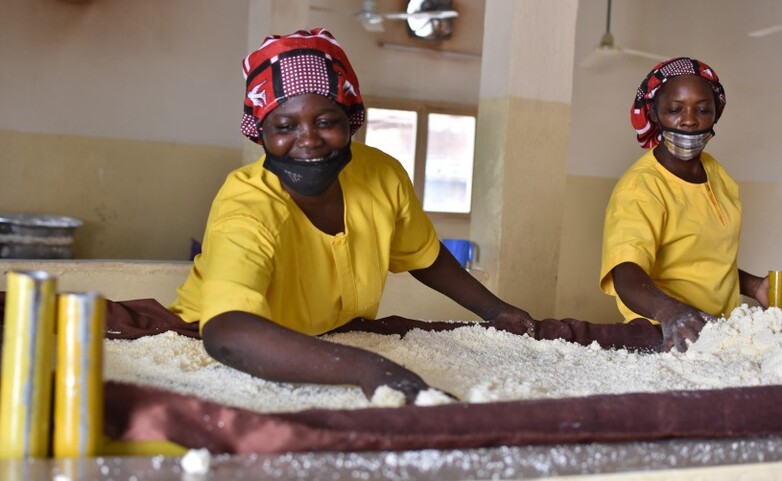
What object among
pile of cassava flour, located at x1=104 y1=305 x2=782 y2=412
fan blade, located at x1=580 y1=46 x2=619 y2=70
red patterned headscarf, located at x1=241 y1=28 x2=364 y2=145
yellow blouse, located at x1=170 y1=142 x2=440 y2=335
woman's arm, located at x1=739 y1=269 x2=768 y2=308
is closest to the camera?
pile of cassava flour, located at x1=104 y1=305 x2=782 y2=412

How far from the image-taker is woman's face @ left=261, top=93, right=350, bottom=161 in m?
1.92

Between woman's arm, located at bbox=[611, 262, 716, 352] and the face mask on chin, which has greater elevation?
the face mask on chin

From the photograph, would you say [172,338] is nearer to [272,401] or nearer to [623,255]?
[272,401]

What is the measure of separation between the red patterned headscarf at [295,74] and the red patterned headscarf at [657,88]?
120 centimetres

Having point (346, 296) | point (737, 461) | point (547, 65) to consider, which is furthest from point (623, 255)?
point (547, 65)

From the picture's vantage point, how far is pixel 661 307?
232 cm

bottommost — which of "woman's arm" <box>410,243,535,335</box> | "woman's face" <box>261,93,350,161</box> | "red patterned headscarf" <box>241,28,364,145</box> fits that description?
"woman's arm" <box>410,243,535,335</box>

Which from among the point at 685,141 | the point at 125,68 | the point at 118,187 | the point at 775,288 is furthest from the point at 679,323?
the point at 125,68

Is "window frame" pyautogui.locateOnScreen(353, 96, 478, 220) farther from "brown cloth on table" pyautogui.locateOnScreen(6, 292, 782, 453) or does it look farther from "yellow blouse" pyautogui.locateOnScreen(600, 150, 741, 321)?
"brown cloth on table" pyautogui.locateOnScreen(6, 292, 782, 453)

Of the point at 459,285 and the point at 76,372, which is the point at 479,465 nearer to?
the point at 76,372

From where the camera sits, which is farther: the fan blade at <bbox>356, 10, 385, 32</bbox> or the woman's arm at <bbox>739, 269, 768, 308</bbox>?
the fan blade at <bbox>356, 10, 385, 32</bbox>

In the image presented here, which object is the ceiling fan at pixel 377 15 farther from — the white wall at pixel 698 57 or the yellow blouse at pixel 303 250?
the yellow blouse at pixel 303 250

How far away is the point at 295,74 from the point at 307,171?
0.22 m

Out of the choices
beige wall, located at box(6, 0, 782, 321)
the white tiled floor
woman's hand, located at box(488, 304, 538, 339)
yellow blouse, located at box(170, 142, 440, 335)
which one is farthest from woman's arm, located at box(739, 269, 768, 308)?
beige wall, located at box(6, 0, 782, 321)
